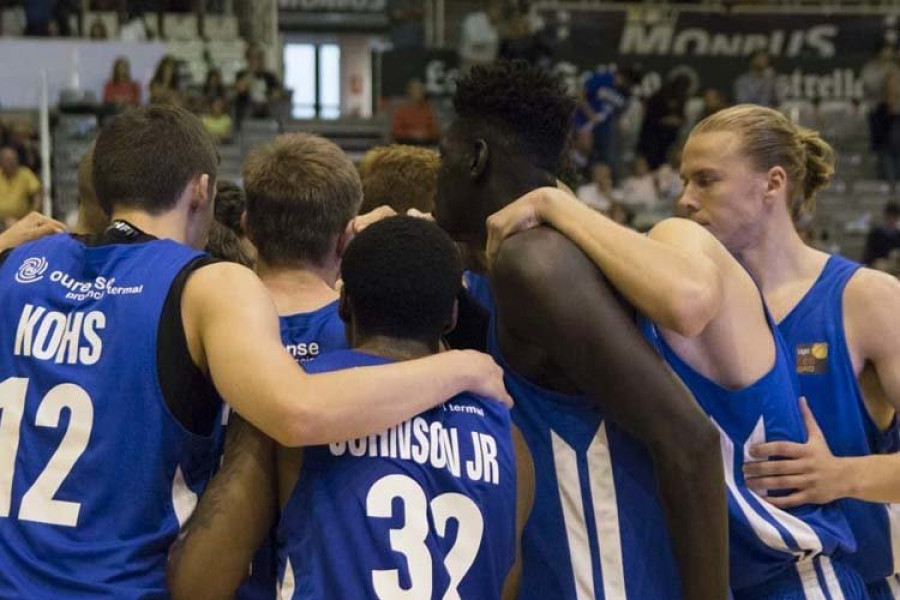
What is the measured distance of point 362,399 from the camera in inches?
111

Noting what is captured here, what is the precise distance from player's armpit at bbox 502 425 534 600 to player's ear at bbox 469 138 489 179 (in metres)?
0.56


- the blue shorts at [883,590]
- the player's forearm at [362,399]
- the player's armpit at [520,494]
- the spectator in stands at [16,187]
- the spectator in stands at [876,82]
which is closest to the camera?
the player's forearm at [362,399]

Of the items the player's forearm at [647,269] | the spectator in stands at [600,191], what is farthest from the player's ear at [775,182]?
the spectator in stands at [600,191]

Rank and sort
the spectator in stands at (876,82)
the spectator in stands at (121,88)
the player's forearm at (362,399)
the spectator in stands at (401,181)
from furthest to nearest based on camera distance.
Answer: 1. the spectator in stands at (876,82)
2. the spectator in stands at (121,88)
3. the spectator in stands at (401,181)
4. the player's forearm at (362,399)

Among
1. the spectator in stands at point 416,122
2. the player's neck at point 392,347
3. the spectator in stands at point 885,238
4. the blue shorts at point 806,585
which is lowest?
the spectator in stands at point 885,238

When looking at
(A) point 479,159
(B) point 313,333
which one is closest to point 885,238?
(B) point 313,333

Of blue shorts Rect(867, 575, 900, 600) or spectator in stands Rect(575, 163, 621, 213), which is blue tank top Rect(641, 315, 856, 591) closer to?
blue shorts Rect(867, 575, 900, 600)

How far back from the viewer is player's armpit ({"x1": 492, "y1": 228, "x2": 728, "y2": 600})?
2.89 m

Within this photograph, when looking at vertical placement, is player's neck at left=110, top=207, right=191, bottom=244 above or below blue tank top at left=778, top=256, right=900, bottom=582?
above

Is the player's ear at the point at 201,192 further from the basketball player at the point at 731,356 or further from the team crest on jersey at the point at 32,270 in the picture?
the basketball player at the point at 731,356

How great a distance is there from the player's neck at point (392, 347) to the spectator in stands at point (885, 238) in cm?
1391

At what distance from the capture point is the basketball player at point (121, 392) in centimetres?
295

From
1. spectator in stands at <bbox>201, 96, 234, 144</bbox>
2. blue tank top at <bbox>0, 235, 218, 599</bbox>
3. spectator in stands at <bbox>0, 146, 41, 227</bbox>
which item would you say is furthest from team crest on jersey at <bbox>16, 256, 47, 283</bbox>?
spectator in stands at <bbox>201, 96, 234, 144</bbox>

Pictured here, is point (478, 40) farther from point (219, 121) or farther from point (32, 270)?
point (32, 270)
